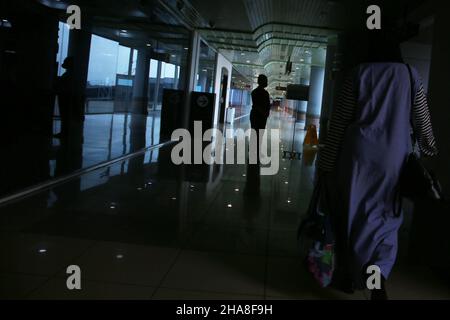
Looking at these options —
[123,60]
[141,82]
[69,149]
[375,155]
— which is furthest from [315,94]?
[375,155]

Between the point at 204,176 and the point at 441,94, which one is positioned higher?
the point at 441,94

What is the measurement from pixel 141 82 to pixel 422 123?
7679 millimetres

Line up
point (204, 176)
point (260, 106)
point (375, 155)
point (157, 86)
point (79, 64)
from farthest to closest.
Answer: point (157, 86)
point (260, 106)
point (204, 176)
point (79, 64)
point (375, 155)

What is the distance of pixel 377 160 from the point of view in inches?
93.1

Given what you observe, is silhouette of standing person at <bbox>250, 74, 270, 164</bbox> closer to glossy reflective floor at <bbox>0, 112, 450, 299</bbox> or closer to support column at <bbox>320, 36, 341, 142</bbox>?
glossy reflective floor at <bbox>0, 112, 450, 299</bbox>

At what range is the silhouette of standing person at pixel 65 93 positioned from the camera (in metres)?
6.08

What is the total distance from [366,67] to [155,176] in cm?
424

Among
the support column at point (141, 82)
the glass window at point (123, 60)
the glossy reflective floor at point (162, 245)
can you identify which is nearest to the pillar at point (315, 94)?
the support column at point (141, 82)

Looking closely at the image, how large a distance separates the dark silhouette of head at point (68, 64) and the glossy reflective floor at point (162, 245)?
5.20 feet

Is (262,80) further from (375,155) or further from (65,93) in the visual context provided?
(375,155)

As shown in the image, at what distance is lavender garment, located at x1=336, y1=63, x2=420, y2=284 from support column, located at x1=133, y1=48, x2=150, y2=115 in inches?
284

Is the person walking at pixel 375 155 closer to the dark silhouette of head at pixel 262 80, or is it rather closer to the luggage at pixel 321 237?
the luggage at pixel 321 237

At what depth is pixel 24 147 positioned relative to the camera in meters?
5.56
